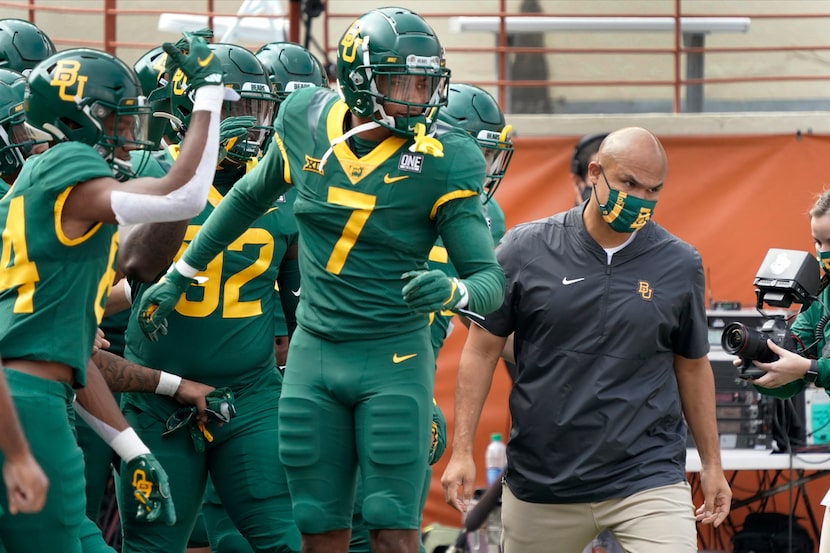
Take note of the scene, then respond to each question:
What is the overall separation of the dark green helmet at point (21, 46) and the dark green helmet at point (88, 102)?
8.94 feet

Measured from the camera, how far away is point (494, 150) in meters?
6.04

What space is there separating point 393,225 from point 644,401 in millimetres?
1119

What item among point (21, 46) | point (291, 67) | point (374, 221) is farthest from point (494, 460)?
point (374, 221)

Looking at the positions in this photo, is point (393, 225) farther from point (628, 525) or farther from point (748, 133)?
point (748, 133)

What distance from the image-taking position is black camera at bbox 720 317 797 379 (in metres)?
5.07

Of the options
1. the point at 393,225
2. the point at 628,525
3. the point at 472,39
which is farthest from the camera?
the point at 472,39

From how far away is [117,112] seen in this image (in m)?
3.88

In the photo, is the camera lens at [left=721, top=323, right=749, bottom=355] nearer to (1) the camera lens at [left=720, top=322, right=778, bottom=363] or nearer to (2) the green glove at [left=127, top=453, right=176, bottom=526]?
(1) the camera lens at [left=720, top=322, right=778, bottom=363]

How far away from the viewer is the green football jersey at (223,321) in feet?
16.3

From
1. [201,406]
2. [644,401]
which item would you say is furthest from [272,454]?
[644,401]

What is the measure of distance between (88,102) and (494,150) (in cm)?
252

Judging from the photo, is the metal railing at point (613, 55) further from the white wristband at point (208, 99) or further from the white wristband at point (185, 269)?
the white wristband at point (208, 99)

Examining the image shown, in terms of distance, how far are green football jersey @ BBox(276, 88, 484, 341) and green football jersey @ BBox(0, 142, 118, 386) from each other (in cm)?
72

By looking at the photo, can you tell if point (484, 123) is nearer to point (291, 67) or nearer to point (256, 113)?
point (291, 67)
